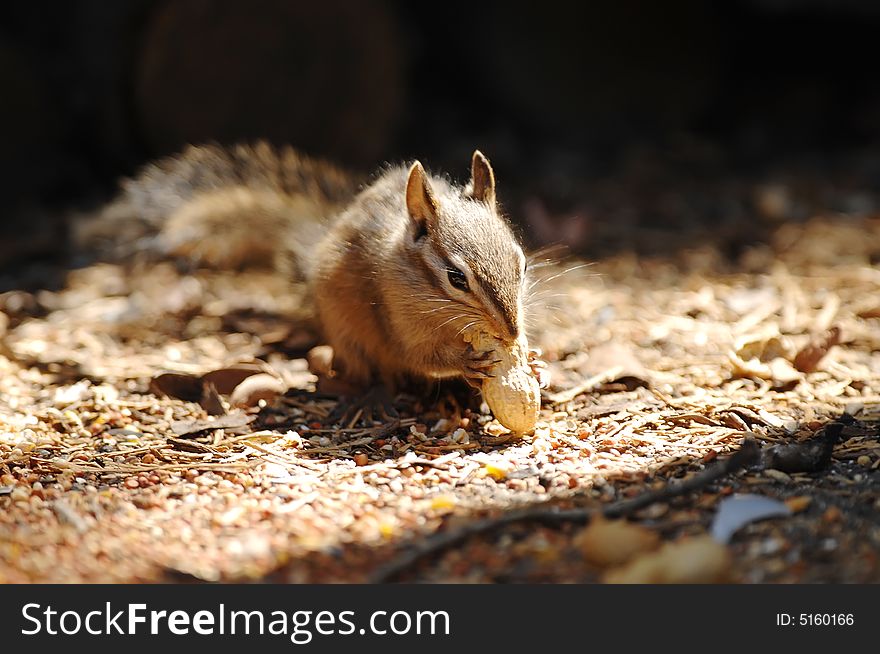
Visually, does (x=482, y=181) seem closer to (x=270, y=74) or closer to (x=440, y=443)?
(x=440, y=443)

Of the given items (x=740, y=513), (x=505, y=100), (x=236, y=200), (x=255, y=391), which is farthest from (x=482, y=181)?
(x=505, y=100)

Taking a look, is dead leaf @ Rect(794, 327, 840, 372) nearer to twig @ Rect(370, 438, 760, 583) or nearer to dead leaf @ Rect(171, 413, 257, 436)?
twig @ Rect(370, 438, 760, 583)

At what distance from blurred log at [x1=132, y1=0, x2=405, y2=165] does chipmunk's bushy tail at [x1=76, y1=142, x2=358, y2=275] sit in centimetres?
120

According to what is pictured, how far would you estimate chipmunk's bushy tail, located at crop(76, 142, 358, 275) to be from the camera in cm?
448

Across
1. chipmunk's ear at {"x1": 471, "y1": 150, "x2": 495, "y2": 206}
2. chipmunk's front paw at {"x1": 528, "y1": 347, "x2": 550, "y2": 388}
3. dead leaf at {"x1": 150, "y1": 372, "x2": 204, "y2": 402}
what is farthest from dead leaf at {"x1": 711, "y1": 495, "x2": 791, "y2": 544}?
dead leaf at {"x1": 150, "y1": 372, "x2": 204, "y2": 402}

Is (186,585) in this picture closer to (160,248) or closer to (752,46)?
(160,248)

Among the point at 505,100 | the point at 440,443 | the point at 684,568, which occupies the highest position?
the point at 505,100

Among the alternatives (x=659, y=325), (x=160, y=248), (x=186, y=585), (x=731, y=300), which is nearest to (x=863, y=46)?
(x=731, y=300)

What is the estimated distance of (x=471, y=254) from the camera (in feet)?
10.1

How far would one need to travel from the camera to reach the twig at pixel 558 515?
2.27 meters

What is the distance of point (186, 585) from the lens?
7.11 ft

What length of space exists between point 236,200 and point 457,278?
1.84m

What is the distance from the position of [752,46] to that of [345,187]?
15.8 feet

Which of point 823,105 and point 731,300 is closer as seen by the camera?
point 731,300
